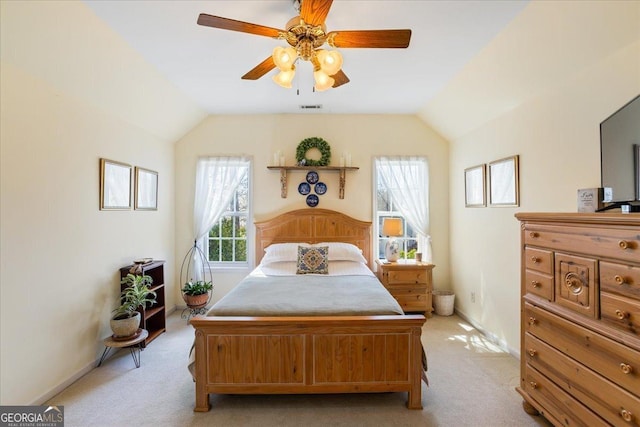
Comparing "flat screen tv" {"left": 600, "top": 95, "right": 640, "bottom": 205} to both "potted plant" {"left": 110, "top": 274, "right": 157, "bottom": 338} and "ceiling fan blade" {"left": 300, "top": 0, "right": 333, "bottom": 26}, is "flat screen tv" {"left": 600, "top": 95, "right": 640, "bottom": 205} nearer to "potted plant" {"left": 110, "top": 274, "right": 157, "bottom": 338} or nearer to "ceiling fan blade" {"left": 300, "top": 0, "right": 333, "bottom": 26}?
"ceiling fan blade" {"left": 300, "top": 0, "right": 333, "bottom": 26}

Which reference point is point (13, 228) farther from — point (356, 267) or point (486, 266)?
point (486, 266)

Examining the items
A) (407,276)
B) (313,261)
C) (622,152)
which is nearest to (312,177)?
(313,261)

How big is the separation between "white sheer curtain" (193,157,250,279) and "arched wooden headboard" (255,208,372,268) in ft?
2.17

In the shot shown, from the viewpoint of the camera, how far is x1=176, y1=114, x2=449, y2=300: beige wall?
4078 mm

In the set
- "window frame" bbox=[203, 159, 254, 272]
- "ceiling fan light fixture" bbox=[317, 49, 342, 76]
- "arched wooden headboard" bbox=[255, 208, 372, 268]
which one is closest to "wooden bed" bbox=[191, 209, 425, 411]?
"ceiling fan light fixture" bbox=[317, 49, 342, 76]

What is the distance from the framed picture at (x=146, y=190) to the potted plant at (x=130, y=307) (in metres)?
0.91

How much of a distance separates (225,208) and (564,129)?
384 centimetres

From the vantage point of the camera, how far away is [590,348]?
4.68 feet

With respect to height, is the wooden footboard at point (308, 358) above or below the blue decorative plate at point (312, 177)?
below

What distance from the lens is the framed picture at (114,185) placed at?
270 centimetres

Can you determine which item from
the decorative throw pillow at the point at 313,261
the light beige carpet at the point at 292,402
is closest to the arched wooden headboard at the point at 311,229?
the decorative throw pillow at the point at 313,261

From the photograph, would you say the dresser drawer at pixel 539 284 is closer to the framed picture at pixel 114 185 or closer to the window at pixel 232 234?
the window at pixel 232 234

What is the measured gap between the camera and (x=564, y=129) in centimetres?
216

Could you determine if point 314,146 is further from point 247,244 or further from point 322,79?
point 322,79
